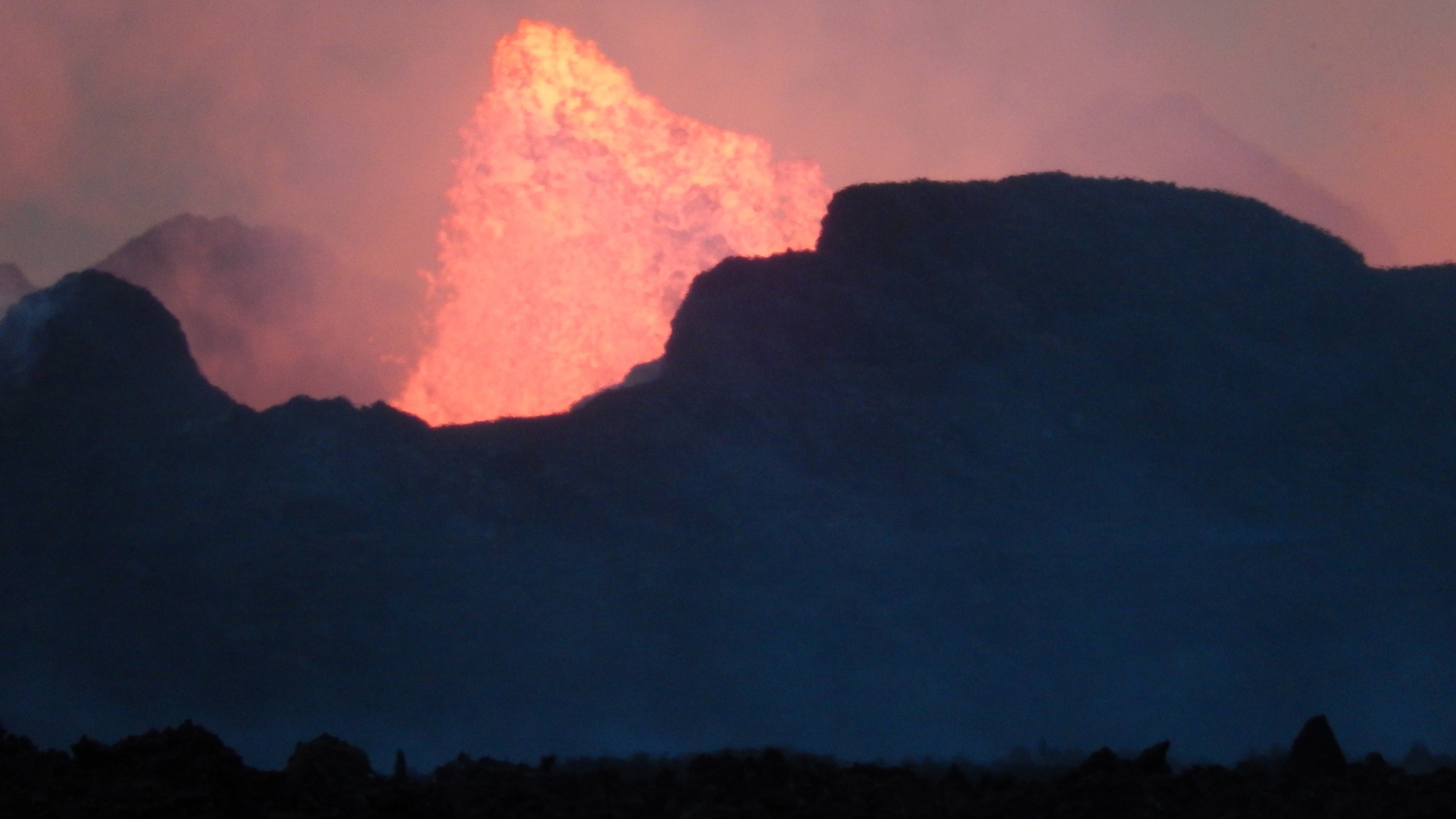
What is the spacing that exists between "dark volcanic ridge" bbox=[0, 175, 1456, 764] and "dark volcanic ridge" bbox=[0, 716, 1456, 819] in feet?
71.3

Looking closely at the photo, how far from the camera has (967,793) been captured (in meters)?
13.2

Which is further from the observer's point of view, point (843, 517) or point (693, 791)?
point (843, 517)

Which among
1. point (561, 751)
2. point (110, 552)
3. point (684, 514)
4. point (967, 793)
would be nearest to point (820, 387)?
point (684, 514)

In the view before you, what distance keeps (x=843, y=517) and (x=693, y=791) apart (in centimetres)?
2704

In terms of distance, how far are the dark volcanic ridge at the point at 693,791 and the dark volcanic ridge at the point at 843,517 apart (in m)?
21.7

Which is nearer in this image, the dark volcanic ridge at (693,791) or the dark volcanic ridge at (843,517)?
the dark volcanic ridge at (693,791)

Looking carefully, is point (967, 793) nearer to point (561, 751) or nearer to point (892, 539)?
point (561, 751)

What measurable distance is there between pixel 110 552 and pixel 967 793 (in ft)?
110

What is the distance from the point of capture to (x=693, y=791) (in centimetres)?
1351

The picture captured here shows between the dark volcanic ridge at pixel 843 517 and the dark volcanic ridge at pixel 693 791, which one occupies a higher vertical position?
the dark volcanic ridge at pixel 843 517

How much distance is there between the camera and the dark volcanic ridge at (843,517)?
36094 mm

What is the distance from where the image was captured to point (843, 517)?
40.2 meters

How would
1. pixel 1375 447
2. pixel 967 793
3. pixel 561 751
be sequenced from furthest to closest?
pixel 1375 447 → pixel 561 751 → pixel 967 793

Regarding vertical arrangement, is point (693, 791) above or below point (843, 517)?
below
